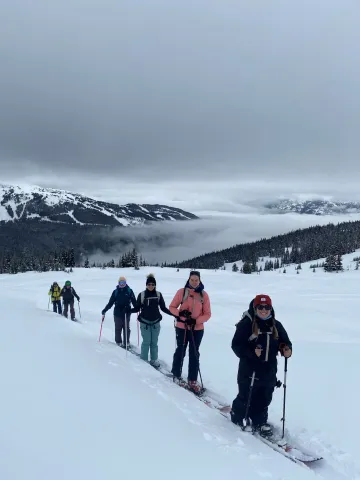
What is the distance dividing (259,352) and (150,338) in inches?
176

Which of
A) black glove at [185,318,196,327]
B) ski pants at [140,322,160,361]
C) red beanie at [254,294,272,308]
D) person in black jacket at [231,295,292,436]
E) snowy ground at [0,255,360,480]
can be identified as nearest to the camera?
snowy ground at [0,255,360,480]

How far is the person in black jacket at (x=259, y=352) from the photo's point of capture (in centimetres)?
566

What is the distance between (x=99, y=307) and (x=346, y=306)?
55.2ft

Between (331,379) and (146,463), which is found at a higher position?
(146,463)

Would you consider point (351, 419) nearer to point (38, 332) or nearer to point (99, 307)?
point (38, 332)

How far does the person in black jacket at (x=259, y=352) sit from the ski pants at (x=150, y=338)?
365cm

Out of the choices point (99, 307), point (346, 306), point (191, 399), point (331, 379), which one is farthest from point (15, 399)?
point (346, 306)

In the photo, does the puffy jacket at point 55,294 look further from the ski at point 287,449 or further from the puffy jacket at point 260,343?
the puffy jacket at point 260,343

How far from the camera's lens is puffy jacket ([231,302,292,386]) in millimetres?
5672

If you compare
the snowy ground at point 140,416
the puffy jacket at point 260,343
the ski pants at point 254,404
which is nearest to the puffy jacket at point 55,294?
the snowy ground at point 140,416

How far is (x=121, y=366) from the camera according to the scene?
8.48 m

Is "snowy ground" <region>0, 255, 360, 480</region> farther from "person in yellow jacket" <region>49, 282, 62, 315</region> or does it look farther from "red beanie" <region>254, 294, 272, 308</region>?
"person in yellow jacket" <region>49, 282, 62, 315</region>

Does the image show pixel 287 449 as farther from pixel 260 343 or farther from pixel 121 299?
pixel 121 299

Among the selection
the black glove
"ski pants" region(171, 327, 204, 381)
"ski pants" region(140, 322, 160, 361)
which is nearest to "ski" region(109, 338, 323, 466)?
"ski pants" region(171, 327, 204, 381)
